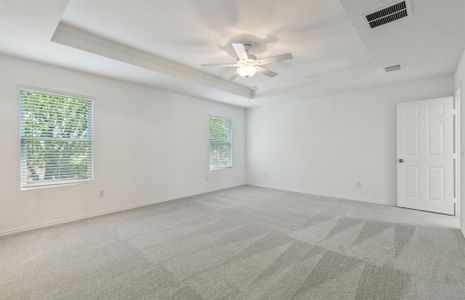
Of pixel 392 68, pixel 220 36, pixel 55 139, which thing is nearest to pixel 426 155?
pixel 392 68

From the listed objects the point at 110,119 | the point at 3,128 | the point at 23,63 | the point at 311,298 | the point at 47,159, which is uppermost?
the point at 23,63

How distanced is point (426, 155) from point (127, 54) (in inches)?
222

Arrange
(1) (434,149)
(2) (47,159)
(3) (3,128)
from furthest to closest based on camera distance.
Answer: (1) (434,149)
(2) (47,159)
(3) (3,128)

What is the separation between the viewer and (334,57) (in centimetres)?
377

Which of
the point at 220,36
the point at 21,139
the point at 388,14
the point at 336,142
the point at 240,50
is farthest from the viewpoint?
the point at 336,142

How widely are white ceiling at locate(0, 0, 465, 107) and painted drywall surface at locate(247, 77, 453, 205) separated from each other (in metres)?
0.55

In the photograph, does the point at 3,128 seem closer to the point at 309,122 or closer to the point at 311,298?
the point at 311,298

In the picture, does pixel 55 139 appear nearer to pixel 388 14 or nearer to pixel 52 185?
pixel 52 185

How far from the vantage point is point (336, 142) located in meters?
5.48

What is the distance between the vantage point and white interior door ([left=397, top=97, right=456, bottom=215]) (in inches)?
158

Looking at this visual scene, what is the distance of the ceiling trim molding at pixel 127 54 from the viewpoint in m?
2.87

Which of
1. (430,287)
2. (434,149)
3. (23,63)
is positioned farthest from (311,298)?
(23,63)

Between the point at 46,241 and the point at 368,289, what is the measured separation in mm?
3851

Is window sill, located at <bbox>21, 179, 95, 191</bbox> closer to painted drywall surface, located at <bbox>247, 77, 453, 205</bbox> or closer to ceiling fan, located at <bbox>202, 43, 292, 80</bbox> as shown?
ceiling fan, located at <bbox>202, 43, 292, 80</bbox>
